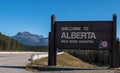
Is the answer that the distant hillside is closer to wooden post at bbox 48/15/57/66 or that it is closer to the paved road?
the paved road

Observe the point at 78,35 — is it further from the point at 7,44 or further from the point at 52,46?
the point at 7,44

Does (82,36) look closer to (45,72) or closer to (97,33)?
(97,33)

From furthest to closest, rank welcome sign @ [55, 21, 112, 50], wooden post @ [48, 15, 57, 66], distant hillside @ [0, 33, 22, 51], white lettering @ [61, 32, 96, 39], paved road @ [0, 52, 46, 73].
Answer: distant hillside @ [0, 33, 22, 51] < wooden post @ [48, 15, 57, 66] < white lettering @ [61, 32, 96, 39] < welcome sign @ [55, 21, 112, 50] < paved road @ [0, 52, 46, 73]

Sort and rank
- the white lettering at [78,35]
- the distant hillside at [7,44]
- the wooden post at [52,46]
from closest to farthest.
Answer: the white lettering at [78,35] → the wooden post at [52,46] → the distant hillside at [7,44]

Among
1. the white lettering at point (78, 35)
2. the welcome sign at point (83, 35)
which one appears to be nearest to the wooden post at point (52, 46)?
the welcome sign at point (83, 35)

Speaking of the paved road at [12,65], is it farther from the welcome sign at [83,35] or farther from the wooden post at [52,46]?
the welcome sign at [83,35]

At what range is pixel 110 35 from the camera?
2980 cm

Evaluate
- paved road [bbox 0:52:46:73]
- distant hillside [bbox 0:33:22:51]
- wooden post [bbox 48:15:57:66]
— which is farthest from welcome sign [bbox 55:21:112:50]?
distant hillside [bbox 0:33:22:51]

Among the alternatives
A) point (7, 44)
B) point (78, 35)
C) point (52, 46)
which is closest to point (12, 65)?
point (52, 46)

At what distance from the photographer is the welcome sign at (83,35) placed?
1174 inches

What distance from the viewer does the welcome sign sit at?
97.9 feet

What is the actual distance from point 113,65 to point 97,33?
3073mm

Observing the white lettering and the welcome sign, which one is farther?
the white lettering

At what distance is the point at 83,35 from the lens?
30.0 m
